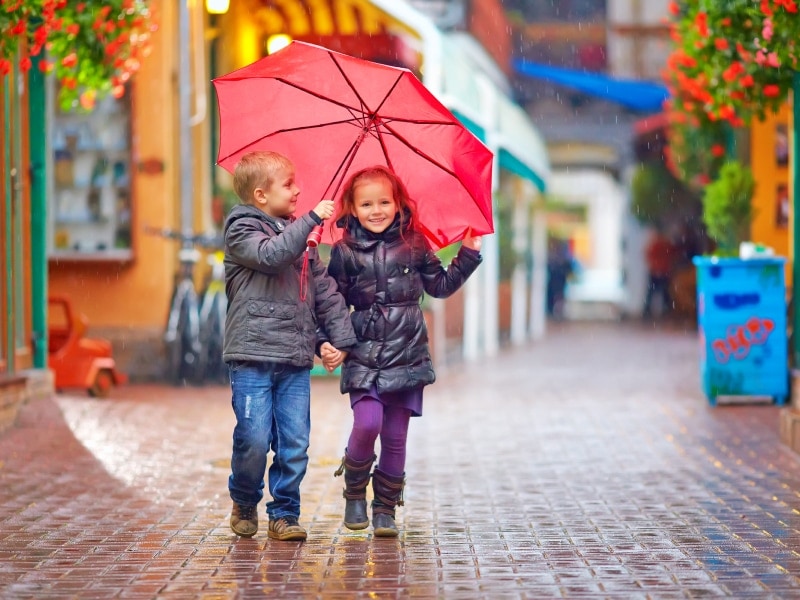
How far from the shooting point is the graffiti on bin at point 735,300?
1155 cm

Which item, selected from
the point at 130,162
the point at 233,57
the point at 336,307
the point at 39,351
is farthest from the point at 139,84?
the point at 336,307

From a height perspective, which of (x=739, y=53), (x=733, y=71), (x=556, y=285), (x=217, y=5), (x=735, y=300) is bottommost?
(x=556, y=285)

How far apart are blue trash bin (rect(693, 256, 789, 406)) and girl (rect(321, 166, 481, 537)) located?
18.5ft

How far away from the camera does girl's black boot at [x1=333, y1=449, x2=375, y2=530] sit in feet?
20.9

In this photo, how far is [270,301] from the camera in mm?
6090

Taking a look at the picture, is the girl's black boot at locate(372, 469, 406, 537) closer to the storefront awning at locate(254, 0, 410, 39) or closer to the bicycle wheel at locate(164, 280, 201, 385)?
the bicycle wheel at locate(164, 280, 201, 385)

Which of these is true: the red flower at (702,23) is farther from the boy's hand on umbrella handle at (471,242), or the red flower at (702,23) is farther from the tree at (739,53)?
the boy's hand on umbrella handle at (471,242)

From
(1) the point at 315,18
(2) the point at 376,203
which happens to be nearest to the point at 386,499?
(2) the point at 376,203

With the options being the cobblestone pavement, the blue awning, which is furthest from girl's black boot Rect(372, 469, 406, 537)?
the blue awning

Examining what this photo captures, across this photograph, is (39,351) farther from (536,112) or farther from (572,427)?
(536,112)

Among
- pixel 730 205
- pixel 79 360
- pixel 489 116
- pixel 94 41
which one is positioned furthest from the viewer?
pixel 489 116

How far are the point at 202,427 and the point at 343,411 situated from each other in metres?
1.43

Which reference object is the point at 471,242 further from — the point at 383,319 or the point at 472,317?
the point at 472,317

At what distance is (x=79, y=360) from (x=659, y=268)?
2067cm
